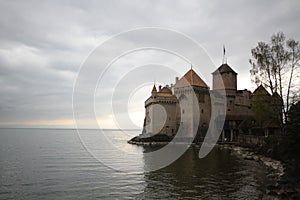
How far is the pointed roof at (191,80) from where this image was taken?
176ft

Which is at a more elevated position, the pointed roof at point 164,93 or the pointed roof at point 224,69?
the pointed roof at point 224,69

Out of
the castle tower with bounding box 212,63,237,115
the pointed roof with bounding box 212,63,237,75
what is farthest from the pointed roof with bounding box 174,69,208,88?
the pointed roof with bounding box 212,63,237,75

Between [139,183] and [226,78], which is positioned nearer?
[139,183]

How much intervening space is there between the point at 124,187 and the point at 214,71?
44.6m

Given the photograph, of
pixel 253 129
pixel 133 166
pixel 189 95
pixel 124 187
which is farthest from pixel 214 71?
pixel 124 187

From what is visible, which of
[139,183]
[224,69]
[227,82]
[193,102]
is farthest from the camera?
[224,69]

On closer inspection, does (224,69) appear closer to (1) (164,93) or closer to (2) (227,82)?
(2) (227,82)

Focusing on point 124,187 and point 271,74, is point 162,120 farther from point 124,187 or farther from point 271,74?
point 124,187

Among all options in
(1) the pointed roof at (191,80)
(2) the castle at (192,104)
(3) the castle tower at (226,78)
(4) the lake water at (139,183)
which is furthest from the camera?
(3) the castle tower at (226,78)

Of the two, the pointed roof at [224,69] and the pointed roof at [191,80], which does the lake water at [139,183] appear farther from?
the pointed roof at [224,69]

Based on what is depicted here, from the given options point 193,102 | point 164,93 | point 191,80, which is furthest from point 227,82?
point 164,93

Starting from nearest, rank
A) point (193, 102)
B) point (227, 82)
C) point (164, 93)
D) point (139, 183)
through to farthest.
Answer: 1. point (139, 183)
2. point (193, 102)
3. point (227, 82)
4. point (164, 93)

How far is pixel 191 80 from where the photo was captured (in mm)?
53750

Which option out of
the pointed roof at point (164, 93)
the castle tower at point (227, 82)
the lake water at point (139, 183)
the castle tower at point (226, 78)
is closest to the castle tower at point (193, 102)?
the pointed roof at point (164, 93)
